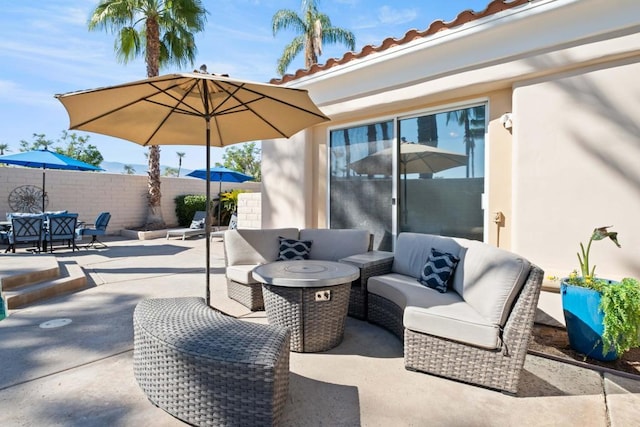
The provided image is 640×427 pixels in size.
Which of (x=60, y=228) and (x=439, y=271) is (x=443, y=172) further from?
(x=60, y=228)

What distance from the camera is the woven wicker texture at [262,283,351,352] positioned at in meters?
3.24

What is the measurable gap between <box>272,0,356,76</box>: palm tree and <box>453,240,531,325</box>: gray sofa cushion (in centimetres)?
1713

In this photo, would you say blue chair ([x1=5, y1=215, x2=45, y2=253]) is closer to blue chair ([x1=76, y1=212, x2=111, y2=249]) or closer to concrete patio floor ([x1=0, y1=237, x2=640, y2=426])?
Answer: blue chair ([x1=76, y1=212, x2=111, y2=249])

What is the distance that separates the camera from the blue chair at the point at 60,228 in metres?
8.34

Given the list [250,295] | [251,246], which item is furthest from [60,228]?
[250,295]

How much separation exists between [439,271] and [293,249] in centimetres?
211

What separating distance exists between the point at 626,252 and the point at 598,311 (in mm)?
1027

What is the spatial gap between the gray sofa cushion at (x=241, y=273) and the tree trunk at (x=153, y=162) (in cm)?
932

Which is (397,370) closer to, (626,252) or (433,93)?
(626,252)

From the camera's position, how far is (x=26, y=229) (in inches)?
319

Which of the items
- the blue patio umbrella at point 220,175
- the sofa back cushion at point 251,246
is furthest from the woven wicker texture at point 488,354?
the blue patio umbrella at point 220,175

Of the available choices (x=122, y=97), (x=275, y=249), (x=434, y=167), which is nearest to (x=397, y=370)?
(x=275, y=249)

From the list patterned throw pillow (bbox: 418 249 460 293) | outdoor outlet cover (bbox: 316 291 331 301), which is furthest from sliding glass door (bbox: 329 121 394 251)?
outdoor outlet cover (bbox: 316 291 331 301)

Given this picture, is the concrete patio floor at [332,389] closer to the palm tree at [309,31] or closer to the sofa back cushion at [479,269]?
the sofa back cushion at [479,269]
